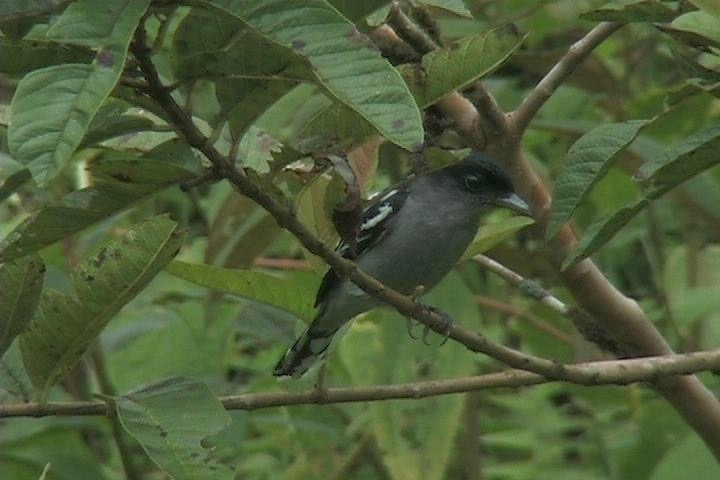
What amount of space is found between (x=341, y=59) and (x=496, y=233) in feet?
3.64

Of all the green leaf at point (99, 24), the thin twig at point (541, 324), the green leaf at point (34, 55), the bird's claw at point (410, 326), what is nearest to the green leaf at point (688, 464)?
the bird's claw at point (410, 326)

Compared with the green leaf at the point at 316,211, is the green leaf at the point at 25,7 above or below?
above

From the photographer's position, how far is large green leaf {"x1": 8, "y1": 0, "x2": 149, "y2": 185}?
4.73ft

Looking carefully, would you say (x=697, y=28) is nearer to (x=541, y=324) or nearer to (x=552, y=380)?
(x=552, y=380)

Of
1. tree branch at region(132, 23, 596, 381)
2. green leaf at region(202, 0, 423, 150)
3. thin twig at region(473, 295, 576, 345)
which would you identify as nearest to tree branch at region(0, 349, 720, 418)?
tree branch at region(132, 23, 596, 381)

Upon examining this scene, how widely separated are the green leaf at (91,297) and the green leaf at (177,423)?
0.15 meters

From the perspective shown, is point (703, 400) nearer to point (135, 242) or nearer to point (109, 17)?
point (135, 242)

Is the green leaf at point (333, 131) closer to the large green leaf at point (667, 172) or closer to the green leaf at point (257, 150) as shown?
the green leaf at point (257, 150)

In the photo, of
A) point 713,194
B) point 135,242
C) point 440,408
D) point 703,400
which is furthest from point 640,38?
point 135,242

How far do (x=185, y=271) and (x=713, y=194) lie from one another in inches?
69.4

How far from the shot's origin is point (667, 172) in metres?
2.18

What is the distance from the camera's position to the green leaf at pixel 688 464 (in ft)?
11.2

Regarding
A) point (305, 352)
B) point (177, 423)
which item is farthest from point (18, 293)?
point (305, 352)

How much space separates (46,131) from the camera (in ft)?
4.77
